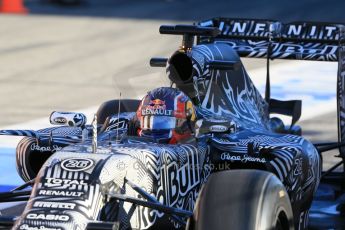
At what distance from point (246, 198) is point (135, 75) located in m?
4.15

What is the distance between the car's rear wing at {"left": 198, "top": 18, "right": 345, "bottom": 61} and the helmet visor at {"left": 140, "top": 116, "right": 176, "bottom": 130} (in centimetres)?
263

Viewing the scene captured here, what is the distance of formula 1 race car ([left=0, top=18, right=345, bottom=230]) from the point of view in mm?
7254

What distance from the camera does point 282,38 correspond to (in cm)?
1127

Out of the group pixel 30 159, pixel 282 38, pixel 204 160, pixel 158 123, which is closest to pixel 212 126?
pixel 204 160

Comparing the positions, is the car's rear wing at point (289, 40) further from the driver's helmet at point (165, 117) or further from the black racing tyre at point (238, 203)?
the black racing tyre at point (238, 203)

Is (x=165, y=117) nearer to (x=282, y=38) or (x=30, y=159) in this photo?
(x=30, y=159)

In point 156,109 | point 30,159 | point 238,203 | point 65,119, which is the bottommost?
point 30,159

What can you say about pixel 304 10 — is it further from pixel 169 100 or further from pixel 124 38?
pixel 169 100

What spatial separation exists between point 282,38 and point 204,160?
2908 millimetres

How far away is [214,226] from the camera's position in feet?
23.4

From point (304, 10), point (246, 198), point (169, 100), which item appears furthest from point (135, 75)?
point (304, 10)

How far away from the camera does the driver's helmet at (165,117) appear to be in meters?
8.61

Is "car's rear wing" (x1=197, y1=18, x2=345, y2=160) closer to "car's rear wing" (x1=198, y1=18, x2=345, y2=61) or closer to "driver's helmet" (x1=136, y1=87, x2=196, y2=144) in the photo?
"car's rear wing" (x1=198, y1=18, x2=345, y2=61)

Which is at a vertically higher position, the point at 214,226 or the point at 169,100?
the point at 169,100
